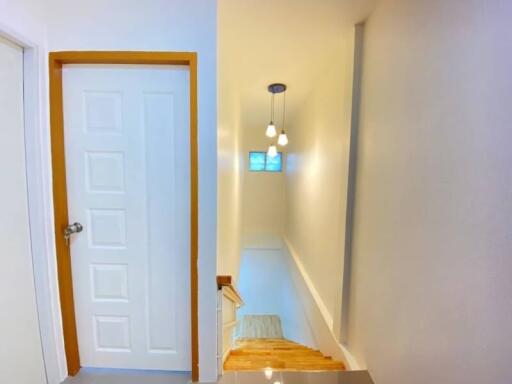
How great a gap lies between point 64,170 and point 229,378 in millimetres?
1616

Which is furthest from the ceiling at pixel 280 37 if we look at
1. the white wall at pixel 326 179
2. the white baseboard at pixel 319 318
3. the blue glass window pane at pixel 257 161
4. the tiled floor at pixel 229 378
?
the blue glass window pane at pixel 257 161

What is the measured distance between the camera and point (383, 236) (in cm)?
145

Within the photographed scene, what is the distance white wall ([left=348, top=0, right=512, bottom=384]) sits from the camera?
2.45ft

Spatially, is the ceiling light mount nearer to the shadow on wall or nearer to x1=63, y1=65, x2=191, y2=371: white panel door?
x1=63, y1=65, x2=191, y2=371: white panel door

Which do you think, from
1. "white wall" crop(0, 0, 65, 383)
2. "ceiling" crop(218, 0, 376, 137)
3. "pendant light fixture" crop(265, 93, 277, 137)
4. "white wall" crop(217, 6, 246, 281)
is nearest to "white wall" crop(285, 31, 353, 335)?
"ceiling" crop(218, 0, 376, 137)

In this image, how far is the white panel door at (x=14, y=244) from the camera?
1.24 m

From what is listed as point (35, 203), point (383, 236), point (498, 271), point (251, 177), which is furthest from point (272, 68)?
point (251, 177)

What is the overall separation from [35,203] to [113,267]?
0.56m

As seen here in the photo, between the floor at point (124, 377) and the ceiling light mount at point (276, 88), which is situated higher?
the ceiling light mount at point (276, 88)

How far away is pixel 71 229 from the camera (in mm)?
1522

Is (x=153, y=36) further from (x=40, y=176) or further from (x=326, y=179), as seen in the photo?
(x=326, y=179)

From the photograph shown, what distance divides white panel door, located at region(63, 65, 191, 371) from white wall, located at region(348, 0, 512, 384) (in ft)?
3.82

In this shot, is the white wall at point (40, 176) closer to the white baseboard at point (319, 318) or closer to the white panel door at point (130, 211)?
the white panel door at point (130, 211)

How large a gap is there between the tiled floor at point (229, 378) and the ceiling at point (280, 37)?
6.01ft
